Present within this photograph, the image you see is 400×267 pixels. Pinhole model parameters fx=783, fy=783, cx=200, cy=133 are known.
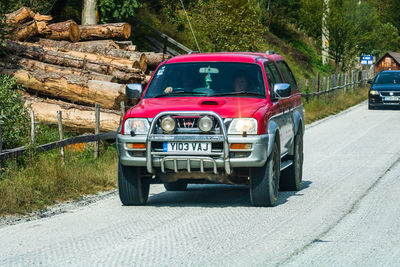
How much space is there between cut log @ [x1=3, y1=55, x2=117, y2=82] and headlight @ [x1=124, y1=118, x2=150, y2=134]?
815 cm

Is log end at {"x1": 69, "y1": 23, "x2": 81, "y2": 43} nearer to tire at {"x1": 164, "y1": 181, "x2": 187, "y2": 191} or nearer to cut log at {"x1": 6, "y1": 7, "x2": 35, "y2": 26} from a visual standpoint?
cut log at {"x1": 6, "y1": 7, "x2": 35, "y2": 26}

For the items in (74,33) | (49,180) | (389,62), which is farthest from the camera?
(389,62)

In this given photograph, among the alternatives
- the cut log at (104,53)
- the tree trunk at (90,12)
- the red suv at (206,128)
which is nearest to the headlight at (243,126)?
the red suv at (206,128)

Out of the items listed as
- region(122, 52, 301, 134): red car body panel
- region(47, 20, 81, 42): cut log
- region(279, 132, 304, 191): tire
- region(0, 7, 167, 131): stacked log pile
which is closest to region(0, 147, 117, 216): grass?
region(122, 52, 301, 134): red car body panel

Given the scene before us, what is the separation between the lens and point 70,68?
18.2 metres

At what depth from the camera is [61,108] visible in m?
16.4

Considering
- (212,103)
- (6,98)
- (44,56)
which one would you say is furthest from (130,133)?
(44,56)

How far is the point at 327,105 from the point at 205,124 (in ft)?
80.3

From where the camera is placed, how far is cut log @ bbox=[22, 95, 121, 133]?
16031 millimetres

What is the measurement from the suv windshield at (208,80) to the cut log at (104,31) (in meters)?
13.2

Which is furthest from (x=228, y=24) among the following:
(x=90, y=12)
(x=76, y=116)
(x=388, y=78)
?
(x=76, y=116)

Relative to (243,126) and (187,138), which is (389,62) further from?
(187,138)

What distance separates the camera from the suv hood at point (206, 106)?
30.1 ft

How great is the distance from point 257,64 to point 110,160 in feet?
14.6
